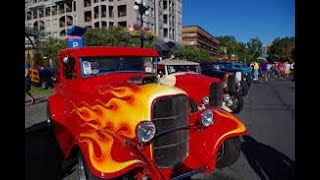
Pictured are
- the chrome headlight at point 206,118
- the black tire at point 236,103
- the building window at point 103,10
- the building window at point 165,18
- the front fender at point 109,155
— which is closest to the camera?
the front fender at point 109,155

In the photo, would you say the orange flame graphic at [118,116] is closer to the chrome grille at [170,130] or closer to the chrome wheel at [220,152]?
the chrome grille at [170,130]

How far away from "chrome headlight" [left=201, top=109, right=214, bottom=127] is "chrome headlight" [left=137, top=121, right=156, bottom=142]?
3.41 ft

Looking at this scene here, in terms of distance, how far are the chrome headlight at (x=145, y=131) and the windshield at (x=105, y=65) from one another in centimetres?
171

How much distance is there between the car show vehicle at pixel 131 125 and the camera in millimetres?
4316

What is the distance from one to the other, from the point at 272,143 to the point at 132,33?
25.8 metres

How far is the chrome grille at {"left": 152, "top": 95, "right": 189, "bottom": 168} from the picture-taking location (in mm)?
4582

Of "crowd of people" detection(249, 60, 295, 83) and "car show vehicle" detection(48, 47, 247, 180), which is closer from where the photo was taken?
"car show vehicle" detection(48, 47, 247, 180)

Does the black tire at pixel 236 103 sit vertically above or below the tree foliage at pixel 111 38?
below

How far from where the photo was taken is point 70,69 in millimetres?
6133

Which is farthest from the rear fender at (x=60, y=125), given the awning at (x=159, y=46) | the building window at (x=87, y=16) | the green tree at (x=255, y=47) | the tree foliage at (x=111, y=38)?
the green tree at (x=255, y=47)

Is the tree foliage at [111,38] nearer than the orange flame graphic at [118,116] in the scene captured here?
No

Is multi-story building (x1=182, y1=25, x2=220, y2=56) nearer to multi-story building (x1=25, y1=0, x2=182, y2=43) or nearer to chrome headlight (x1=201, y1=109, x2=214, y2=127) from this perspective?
multi-story building (x1=25, y1=0, x2=182, y2=43)

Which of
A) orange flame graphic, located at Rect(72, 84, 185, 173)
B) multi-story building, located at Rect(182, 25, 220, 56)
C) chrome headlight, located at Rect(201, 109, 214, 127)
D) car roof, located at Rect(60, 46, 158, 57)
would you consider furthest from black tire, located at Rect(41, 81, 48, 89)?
multi-story building, located at Rect(182, 25, 220, 56)

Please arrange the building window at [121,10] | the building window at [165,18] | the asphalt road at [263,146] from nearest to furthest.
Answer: the asphalt road at [263,146], the building window at [121,10], the building window at [165,18]
